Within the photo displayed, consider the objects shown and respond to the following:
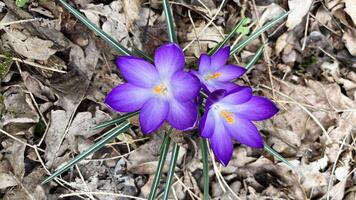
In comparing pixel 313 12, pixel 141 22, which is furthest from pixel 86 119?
pixel 313 12

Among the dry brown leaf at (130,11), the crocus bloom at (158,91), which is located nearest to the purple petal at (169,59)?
the crocus bloom at (158,91)

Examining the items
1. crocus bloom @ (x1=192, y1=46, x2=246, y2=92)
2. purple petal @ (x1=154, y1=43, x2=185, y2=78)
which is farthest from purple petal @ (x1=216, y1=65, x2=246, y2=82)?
purple petal @ (x1=154, y1=43, x2=185, y2=78)

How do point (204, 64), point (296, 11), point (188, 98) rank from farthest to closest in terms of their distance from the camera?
point (296, 11) → point (204, 64) → point (188, 98)

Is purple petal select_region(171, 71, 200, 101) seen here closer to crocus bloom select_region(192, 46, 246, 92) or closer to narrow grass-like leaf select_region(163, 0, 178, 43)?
crocus bloom select_region(192, 46, 246, 92)

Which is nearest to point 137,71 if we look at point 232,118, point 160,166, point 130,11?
point 232,118

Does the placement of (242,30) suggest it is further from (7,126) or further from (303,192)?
(7,126)

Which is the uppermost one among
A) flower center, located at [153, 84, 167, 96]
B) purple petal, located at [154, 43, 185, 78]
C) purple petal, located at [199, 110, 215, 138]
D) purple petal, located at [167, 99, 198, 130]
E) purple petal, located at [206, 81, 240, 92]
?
purple petal, located at [154, 43, 185, 78]

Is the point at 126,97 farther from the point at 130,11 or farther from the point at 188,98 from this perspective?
the point at 130,11

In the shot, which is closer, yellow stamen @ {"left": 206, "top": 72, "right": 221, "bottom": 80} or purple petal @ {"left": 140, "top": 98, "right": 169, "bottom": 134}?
purple petal @ {"left": 140, "top": 98, "right": 169, "bottom": 134}
